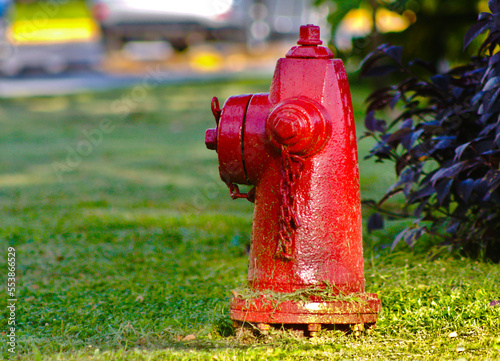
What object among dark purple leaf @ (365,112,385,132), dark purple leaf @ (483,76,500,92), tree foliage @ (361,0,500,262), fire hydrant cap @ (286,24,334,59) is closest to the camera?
fire hydrant cap @ (286,24,334,59)

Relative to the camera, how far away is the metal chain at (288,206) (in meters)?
2.51

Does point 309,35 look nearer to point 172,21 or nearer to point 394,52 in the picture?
point 394,52

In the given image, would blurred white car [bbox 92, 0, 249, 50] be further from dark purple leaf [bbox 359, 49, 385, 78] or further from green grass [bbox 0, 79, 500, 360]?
dark purple leaf [bbox 359, 49, 385, 78]

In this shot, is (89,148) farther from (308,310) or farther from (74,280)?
(308,310)

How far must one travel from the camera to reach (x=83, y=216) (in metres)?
4.90

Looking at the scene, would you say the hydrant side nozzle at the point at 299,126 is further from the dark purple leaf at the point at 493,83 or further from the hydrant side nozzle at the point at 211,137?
the dark purple leaf at the point at 493,83

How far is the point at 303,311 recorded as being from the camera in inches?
97.2

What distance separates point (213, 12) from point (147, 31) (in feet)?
5.43

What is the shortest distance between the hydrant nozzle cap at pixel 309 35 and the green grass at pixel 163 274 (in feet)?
3.37

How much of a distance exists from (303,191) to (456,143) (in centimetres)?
98

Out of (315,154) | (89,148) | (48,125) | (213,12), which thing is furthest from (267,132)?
(213,12)

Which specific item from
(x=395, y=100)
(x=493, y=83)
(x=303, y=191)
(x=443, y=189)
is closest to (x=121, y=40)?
(x=395, y=100)

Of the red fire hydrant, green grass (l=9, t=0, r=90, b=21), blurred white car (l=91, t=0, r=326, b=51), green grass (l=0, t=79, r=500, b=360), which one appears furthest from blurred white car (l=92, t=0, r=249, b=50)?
the red fire hydrant

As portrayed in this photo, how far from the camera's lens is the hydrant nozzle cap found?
262cm
